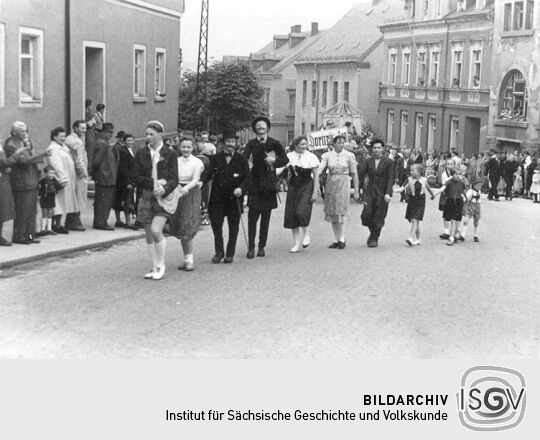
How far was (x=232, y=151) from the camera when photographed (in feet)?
44.2

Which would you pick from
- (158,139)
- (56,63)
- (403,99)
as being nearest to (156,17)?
(56,63)

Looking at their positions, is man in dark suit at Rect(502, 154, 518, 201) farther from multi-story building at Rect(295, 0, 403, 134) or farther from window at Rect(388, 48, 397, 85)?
multi-story building at Rect(295, 0, 403, 134)

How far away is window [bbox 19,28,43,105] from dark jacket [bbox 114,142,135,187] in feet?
13.7

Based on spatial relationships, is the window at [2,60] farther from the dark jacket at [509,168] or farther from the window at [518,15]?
the window at [518,15]

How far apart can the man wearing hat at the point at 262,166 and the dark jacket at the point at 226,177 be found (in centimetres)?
33

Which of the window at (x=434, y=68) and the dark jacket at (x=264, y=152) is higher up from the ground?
the window at (x=434, y=68)

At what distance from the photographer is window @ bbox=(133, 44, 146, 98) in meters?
28.3

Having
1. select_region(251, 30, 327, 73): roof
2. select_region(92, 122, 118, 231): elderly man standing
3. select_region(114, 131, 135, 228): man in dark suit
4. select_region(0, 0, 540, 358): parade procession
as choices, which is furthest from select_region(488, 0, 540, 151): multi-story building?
select_region(251, 30, 327, 73): roof

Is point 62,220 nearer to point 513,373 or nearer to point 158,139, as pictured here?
point 158,139

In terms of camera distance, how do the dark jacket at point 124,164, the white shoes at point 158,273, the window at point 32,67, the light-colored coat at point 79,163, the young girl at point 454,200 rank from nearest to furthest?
the white shoes at point 158,273 < the light-colored coat at point 79,163 < the dark jacket at point 124,164 < the young girl at point 454,200 < the window at point 32,67

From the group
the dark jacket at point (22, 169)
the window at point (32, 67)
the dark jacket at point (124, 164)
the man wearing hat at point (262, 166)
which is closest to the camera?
the man wearing hat at point (262, 166)

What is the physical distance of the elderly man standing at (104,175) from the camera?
668 inches

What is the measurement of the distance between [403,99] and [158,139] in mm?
50064

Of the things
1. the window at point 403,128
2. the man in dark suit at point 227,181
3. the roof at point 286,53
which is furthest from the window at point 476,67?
the man in dark suit at point 227,181
